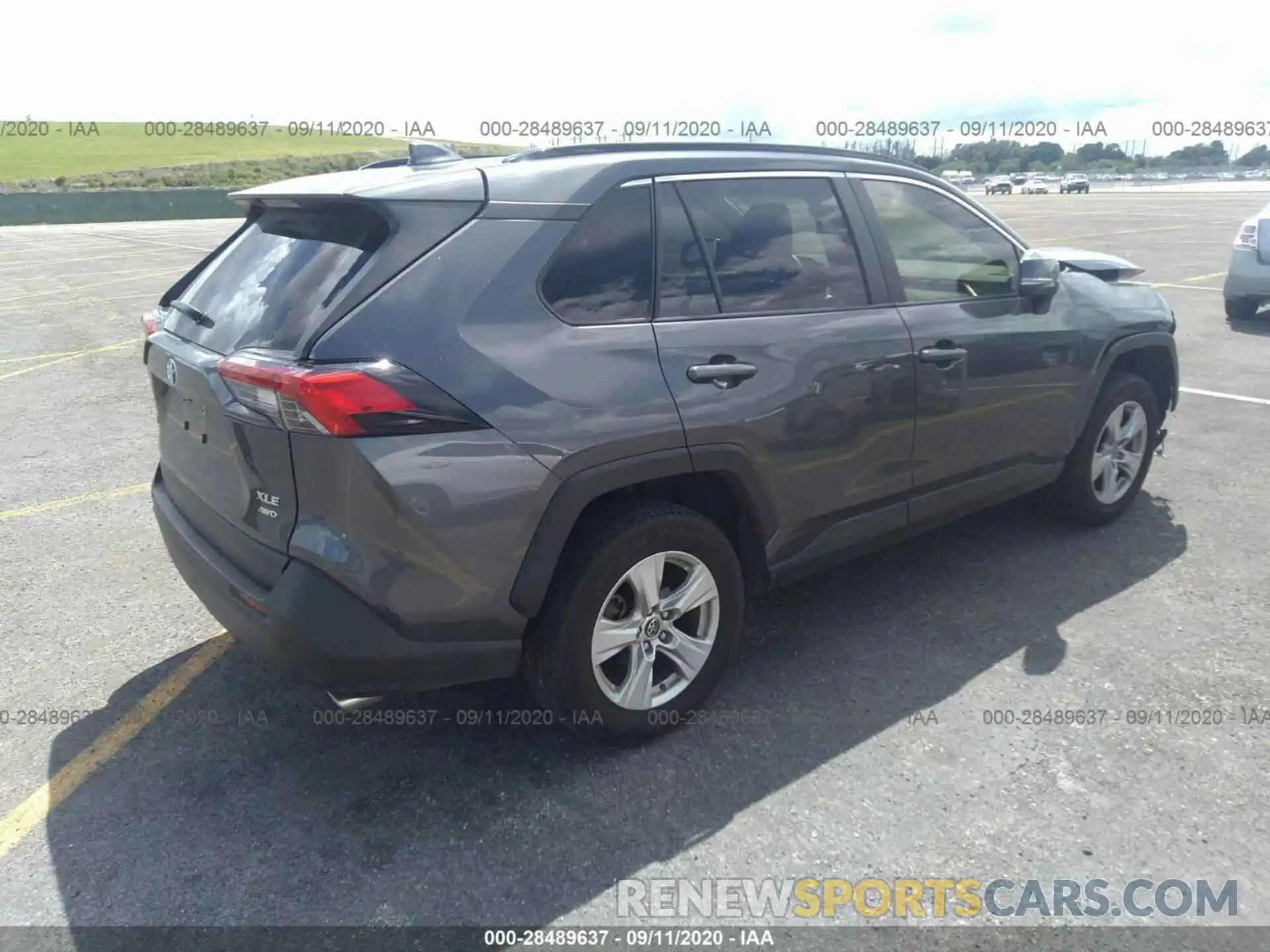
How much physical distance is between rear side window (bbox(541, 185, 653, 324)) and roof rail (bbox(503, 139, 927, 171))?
0.26 m

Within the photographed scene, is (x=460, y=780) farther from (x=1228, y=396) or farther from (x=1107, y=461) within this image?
(x=1228, y=396)

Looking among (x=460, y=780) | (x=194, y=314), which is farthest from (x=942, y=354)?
(x=194, y=314)

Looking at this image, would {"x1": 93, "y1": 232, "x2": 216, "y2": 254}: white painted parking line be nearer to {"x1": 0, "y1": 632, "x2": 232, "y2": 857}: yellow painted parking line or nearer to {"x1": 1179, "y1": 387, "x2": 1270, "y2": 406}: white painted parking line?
{"x1": 1179, "y1": 387, "x2": 1270, "y2": 406}: white painted parking line

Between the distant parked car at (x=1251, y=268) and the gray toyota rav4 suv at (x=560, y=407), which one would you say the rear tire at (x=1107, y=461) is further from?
the distant parked car at (x=1251, y=268)

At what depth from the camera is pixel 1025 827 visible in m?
2.80

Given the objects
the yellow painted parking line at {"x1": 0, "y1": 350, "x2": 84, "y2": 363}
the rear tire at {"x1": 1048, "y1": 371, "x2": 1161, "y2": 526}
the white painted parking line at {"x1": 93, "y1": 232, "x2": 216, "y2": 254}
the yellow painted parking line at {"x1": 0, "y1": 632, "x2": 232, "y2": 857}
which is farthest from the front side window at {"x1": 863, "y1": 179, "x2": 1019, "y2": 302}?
the white painted parking line at {"x1": 93, "y1": 232, "x2": 216, "y2": 254}

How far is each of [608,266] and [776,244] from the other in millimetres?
753

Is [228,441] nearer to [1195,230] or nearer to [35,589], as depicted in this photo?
[35,589]

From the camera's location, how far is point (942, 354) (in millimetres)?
3766

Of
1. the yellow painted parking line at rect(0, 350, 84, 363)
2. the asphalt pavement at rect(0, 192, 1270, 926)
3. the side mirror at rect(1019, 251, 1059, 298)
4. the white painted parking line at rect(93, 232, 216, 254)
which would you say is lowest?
the asphalt pavement at rect(0, 192, 1270, 926)

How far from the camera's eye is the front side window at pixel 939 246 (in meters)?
3.79

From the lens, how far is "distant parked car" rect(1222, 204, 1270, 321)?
1029 cm

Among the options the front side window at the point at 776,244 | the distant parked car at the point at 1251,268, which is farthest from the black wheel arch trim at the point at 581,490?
the distant parked car at the point at 1251,268

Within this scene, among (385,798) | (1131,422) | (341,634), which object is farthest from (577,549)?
(1131,422)
